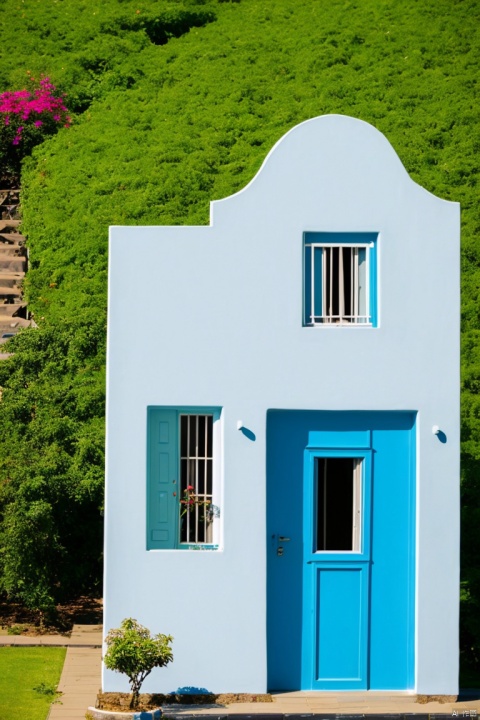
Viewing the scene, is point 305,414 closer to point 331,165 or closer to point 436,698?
point 331,165

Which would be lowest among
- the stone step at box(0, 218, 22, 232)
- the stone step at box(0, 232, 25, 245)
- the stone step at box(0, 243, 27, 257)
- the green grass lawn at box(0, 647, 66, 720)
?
the green grass lawn at box(0, 647, 66, 720)

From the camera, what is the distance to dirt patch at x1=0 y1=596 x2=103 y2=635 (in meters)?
12.6

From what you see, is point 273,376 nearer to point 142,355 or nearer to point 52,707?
point 142,355

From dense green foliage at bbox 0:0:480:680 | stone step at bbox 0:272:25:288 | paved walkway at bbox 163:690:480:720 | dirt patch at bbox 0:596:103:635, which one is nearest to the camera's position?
paved walkway at bbox 163:690:480:720

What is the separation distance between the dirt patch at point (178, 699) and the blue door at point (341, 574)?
386 millimetres

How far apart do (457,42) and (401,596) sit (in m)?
22.4

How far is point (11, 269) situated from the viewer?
884 inches

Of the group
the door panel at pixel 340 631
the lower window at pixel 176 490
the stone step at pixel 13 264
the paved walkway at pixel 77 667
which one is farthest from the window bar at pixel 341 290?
the stone step at pixel 13 264

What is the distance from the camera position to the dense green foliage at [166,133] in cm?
1380

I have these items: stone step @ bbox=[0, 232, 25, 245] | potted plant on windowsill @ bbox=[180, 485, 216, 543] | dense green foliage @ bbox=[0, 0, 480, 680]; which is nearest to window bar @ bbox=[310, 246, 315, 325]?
dense green foliage @ bbox=[0, 0, 480, 680]

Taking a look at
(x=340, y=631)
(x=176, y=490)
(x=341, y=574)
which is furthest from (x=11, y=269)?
(x=340, y=631)

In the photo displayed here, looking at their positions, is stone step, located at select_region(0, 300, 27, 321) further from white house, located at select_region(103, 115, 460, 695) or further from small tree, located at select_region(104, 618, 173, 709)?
small tree, located at select_region(104, 618, 173, 709)

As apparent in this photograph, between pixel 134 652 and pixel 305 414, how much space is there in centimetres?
272

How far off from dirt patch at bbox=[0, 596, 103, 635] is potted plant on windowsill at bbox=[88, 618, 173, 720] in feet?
11.1
